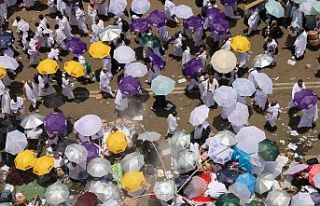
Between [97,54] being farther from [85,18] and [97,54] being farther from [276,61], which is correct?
[276,61]

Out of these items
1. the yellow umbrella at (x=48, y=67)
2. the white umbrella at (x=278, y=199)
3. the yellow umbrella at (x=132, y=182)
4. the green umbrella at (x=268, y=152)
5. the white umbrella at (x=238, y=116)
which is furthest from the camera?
the yellow umbrella at (x=48, y=67)

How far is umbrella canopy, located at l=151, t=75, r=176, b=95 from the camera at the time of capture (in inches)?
800

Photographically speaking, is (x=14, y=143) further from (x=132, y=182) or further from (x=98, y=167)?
(x=132, y=182)

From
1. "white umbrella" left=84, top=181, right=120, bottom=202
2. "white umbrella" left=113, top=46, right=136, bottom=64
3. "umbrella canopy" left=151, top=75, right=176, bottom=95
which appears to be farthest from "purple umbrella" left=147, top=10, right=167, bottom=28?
"white umbrella" left=84, top=181, right=120, bottom=202

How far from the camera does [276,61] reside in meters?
23.2

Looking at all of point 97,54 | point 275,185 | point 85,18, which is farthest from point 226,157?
point 85,18

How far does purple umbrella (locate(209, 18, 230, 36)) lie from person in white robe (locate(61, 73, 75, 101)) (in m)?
5.18

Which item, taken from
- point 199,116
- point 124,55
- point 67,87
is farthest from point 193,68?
point 67,87

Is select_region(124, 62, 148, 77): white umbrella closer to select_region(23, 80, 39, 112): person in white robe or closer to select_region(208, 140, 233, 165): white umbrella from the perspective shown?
select_region(23, 80, 39, 112): person in white robe

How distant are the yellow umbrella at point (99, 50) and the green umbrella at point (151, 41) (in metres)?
1.45

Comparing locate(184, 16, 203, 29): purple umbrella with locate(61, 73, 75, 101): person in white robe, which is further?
locate(184, 16, 203, 29): purple umbrella

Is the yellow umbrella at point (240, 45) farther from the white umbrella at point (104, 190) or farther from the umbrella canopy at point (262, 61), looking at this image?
the white umbrella at point (104, 190)

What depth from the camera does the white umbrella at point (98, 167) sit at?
18.1 meters

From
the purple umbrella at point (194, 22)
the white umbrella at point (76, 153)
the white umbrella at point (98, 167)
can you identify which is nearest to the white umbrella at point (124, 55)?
the purple umbrella at point (194, 22)
